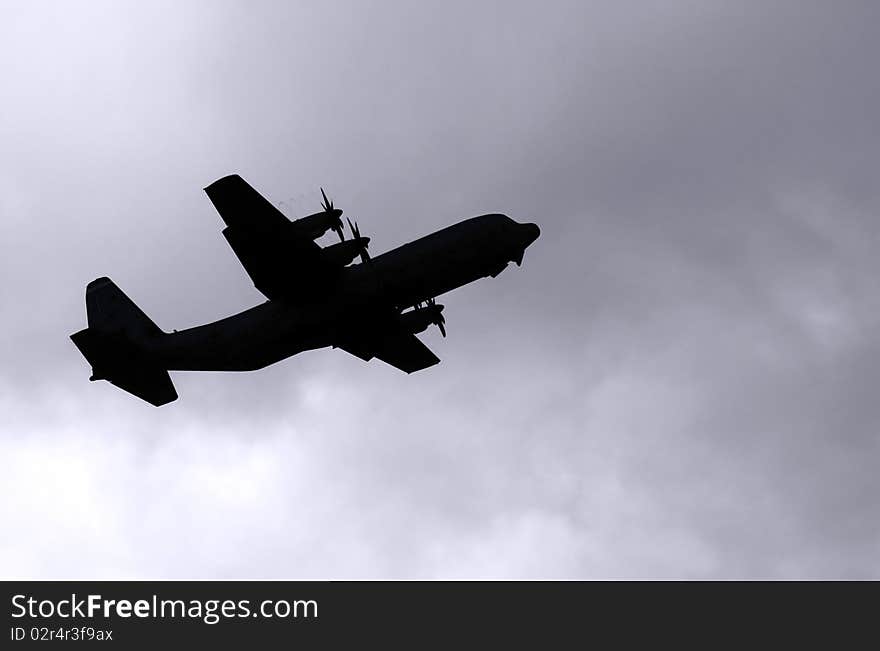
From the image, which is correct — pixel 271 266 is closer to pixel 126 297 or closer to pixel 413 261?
pixel 413 261

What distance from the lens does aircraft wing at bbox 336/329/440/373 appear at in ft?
148

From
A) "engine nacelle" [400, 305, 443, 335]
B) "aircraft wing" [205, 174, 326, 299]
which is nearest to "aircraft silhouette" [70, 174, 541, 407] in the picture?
"aircraft wing" [205, 174, 326, 299]

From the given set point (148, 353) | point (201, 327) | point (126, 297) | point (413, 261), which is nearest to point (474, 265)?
point (413, 261)

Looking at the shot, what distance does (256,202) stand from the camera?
38156 millimetres

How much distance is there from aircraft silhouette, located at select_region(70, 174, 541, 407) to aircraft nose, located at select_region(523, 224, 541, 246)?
2.1 inches

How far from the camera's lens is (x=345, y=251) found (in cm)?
4044

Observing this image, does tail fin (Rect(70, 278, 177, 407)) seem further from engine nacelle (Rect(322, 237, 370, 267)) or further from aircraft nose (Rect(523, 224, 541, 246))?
aircraft nose (Rect(523, 224, 541, 246))

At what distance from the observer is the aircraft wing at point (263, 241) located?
3778 centimetres

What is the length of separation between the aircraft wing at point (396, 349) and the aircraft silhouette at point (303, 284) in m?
0.39

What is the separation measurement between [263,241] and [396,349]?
37.7 feet

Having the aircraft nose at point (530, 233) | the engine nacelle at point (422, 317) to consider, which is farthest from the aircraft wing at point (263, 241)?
the aircraft nose at point (530, 233)

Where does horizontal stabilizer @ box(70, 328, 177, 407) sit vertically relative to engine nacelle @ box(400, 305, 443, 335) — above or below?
below

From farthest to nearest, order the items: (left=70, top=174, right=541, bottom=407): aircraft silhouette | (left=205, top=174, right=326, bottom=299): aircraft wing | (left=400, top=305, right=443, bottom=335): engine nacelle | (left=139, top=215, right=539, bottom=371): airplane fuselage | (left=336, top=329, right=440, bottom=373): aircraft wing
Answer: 1. (left=400, top=305, right=443, bottom=335): engine nacelle
2. (left=336, top=329, right=440, bottom=373): aircraft wing
3. (left=139, top=215, right=539, bottom=371): airplane fuselage
4. (left=70, top=174, right=541, bottom=407): aircraft silhouette
5. (left=205, top=174, right=326, bottom=299): aircraft wing

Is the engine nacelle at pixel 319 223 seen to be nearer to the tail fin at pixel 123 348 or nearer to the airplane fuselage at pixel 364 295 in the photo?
the airplane fuselage at pixel 364 295
